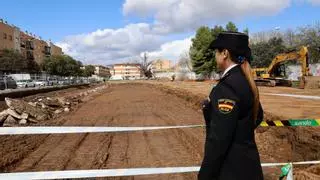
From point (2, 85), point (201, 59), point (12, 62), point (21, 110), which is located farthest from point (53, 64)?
point (21, 110)

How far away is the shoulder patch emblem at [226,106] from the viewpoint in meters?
2.65

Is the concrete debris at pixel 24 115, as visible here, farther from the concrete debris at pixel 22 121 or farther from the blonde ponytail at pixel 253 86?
the blonde ponytail at pixel 253 86

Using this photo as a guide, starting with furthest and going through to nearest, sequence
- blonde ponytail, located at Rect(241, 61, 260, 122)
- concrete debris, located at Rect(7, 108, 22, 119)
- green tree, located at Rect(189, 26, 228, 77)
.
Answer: green tree, located at Rect(189, 26, 228, 77), concrete debris, located at Rect(7, 108, 22, 119), blonde ponytail, located at Rect(241, 61, 260, 122)

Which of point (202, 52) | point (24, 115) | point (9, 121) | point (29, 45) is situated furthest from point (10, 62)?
point (9, 121)

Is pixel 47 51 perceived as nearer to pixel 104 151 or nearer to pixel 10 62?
pixel 10 62

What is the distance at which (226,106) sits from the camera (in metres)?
2.66

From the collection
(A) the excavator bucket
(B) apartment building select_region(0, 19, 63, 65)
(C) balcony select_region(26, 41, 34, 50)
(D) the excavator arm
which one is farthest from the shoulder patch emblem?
(C) balcony select_region(26, 41, 34, 50)

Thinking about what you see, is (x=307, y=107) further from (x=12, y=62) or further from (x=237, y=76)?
(x=12, y=62)

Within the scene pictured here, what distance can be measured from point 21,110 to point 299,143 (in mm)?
12059

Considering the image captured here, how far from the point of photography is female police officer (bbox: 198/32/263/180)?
8.77 ft

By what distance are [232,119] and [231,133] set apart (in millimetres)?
90

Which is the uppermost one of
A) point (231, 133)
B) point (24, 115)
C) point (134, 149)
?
point (231, 133)

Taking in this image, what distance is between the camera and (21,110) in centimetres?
1825

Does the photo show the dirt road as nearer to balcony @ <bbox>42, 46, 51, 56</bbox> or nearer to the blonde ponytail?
the blonde ponytail
